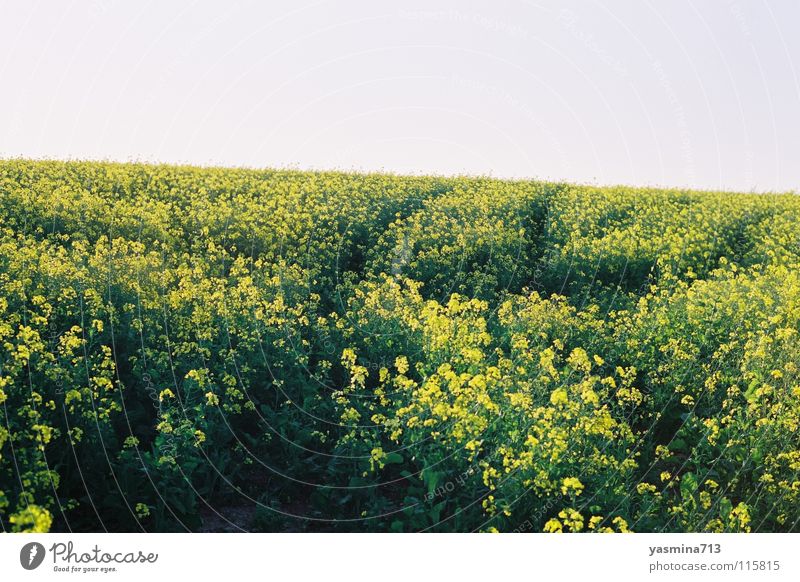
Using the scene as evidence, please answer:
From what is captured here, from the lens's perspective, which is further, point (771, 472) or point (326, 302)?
point (326, 302)

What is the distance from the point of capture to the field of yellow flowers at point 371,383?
690 centimetres

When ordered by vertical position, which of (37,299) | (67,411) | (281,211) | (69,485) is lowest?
(69,485)

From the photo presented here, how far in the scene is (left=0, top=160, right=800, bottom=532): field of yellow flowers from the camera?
6.90 metres

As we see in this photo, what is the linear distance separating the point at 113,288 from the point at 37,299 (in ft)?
5.43

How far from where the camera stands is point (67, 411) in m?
7.02

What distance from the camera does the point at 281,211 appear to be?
52.7 ft

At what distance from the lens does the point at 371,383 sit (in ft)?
32.9
